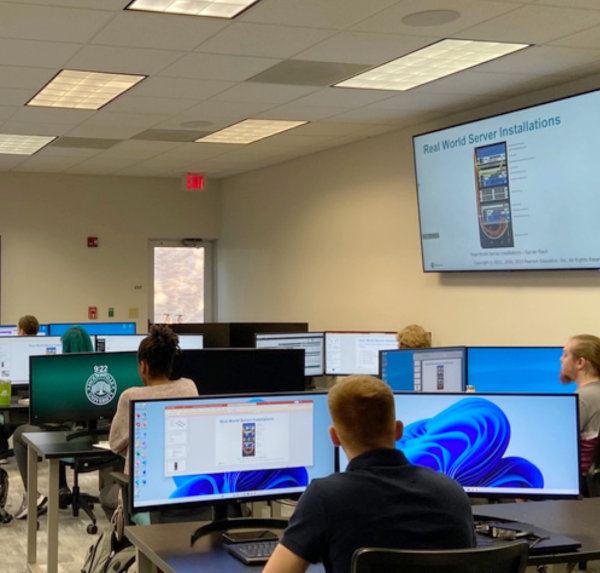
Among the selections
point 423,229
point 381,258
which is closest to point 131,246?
point 381,258

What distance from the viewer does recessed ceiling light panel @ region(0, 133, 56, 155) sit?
7.79 meters

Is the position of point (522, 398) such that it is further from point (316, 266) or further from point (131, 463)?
point (316, 266)

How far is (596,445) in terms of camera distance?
361 cm

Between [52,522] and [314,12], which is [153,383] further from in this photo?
[314,12]

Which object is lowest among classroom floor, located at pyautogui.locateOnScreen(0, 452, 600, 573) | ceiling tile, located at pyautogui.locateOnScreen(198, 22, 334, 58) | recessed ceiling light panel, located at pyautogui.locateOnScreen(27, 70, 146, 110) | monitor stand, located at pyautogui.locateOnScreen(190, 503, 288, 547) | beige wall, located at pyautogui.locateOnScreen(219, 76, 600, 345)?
classroom floor, located at pyautogui.locateOnScreen(0, 452, 600, 573)

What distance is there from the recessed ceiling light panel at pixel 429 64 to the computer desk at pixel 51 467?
8.85 feet

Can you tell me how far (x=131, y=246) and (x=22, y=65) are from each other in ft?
17.6

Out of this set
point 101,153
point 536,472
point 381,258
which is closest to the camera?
point 536,472

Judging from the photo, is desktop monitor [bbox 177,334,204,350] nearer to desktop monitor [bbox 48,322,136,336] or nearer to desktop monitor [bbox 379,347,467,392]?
desktop monitor [bbox 48,322,136,336]

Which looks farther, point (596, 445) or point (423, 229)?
point (423, 229)

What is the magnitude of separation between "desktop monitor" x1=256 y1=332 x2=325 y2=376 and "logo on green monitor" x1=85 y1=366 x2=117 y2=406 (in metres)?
1.95

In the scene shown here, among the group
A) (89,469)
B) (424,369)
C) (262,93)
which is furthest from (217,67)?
(89,469)

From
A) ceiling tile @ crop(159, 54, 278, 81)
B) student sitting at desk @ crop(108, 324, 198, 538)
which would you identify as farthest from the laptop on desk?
ceiling tile @ crop(159, 54, 278, 81)

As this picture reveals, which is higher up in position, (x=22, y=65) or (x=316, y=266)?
(x=22, y=65)
